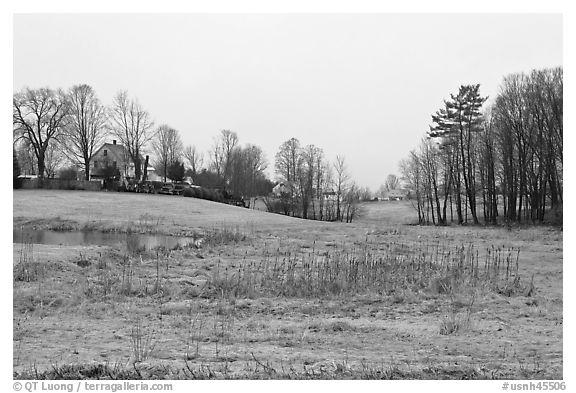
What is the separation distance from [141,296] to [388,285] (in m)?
4.94

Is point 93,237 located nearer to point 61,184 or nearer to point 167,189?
point 61,184

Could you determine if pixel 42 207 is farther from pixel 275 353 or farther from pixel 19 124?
pixel 275 353

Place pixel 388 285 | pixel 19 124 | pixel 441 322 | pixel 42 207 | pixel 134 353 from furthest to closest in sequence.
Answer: pixel 19 124
pixel 42 207
pixel 388 285
pixel 441 322
pixel 134 353

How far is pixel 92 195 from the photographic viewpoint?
49312 millimetres

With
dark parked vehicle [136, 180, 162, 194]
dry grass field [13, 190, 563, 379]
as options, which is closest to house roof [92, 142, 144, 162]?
dark parked vehicle [136, 180, 162, 194]

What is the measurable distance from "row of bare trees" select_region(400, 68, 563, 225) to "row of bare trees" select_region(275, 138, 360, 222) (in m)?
12.0

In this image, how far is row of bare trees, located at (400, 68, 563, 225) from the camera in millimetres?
35219

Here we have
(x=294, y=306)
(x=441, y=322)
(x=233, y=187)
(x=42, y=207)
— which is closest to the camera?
(x=441, y=322)

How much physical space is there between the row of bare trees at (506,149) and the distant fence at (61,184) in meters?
37.0

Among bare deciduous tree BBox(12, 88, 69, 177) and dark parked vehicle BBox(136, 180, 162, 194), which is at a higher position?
bare deciduous tree BBox(12, 88, 69, 177)

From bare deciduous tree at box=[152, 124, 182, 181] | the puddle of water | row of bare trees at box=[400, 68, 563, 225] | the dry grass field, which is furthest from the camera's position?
bare deciduous tree at box=[152, 124, 182, 181]

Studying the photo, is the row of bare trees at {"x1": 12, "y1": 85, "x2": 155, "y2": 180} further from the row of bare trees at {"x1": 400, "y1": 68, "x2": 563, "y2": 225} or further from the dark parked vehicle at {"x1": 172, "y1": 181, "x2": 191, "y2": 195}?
the row of bare trees at {"x1": 400, "y1": 68, "x2": 563, "y2": 225}

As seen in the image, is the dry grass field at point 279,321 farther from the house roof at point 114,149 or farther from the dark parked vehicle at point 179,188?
the house roof at point 114,149

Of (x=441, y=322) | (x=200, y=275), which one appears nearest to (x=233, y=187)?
(x=200, y=275)
